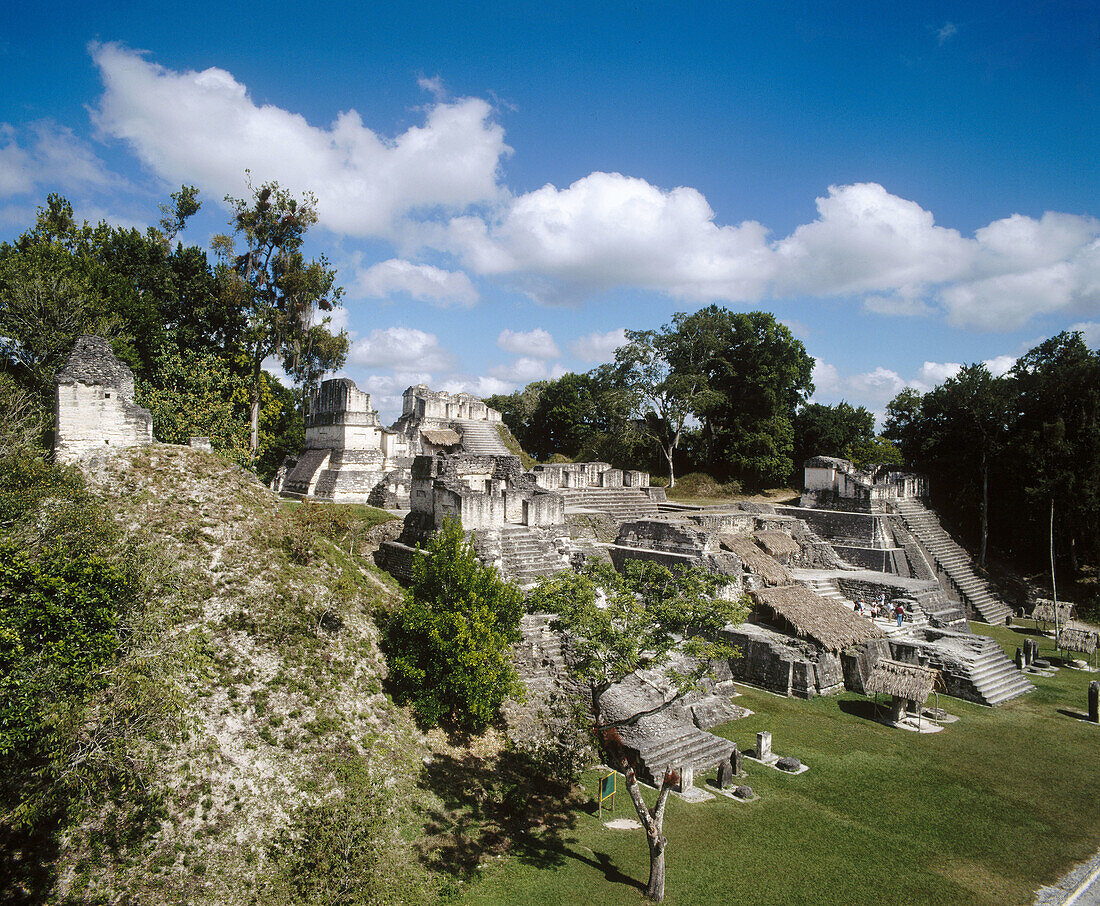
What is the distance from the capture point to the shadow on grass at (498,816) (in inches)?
330

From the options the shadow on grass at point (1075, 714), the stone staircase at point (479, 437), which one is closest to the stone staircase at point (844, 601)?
the shadow on grass at point (1075, 714)

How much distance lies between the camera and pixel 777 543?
2280 cm

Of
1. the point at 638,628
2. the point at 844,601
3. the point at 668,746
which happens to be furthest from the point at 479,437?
the point at 638,628

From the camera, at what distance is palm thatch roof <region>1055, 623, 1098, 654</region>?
1806 centimetres

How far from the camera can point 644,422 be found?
34.6m

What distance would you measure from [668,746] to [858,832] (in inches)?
124

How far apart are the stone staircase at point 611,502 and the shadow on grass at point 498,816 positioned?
46.9ft

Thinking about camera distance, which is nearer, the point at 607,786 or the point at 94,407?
the point at 607,786

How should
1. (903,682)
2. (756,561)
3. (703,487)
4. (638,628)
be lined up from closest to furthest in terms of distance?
(638,628) < (903,682) < (756,561) < (703,487)

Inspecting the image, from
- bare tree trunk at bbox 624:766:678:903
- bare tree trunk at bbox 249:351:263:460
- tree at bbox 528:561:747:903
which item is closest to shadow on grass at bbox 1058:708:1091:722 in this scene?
tree at bbox 528:561:747:903

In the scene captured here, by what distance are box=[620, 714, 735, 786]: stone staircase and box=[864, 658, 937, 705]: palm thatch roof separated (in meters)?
4.39

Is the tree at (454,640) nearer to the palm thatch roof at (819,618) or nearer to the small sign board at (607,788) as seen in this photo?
the small sign board at (607,788)

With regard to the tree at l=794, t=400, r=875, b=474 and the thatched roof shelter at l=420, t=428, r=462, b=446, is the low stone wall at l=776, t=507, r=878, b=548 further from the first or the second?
the thatched roof shelter at l=420, t=428, r=462, b=446

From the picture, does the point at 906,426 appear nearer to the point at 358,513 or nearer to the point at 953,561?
the point at 953,561
